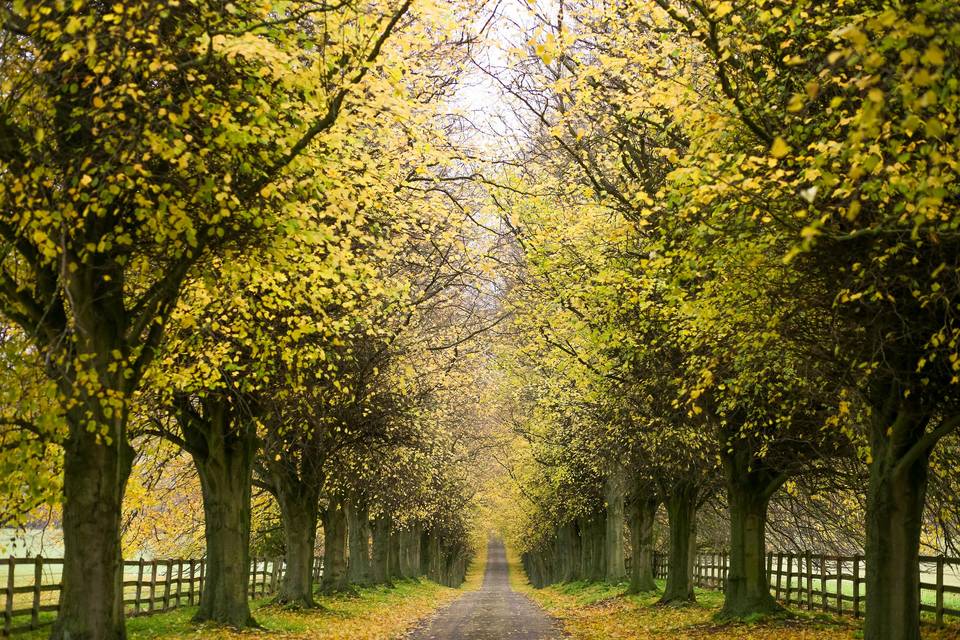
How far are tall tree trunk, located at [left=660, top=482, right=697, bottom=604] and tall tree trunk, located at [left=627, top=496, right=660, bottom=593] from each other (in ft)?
16.6

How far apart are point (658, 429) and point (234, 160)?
12.2 metres

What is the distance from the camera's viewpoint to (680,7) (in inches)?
531

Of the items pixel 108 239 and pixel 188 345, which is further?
pixel 188 345

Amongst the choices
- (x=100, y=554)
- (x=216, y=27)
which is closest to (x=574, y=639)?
(x=100, y=554)

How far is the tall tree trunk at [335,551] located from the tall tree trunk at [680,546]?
476 inches

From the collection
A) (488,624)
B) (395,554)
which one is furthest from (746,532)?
(395,554)

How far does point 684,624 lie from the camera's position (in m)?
19.3

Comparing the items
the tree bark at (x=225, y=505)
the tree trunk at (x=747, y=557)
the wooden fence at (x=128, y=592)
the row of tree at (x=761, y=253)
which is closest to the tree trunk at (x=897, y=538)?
the row of tree at (x=761, y=253)

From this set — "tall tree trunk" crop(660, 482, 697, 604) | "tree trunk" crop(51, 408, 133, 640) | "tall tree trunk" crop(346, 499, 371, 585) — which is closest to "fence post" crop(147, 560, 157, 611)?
"tree trunk" crop(51, 408, 133, 640)

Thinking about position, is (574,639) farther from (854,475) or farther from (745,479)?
(854,475)

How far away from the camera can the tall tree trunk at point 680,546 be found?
23516 millimetres

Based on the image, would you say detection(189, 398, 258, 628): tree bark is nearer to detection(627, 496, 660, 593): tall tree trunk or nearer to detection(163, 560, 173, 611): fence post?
detection(163, 560, 173, 611): fence post

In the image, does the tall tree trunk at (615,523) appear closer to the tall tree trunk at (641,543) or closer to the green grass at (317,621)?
the tall tree trunk at (641,543)

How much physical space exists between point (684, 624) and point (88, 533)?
47.0 ft
